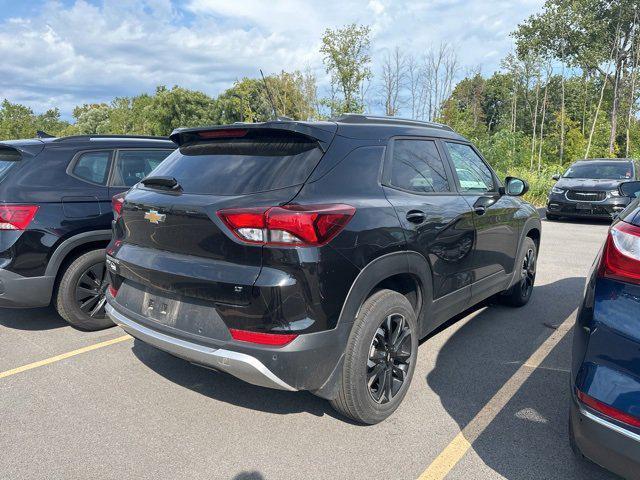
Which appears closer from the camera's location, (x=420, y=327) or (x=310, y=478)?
(x=310, y=478)

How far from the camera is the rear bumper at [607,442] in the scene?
191 centimetres

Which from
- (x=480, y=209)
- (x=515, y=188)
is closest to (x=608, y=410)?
(x=480, y=209)

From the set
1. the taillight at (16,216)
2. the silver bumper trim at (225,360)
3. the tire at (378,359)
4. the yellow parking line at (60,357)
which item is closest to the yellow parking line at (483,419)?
the tire at (378,359)

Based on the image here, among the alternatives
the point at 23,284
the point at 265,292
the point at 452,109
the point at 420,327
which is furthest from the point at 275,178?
the point at 452,109

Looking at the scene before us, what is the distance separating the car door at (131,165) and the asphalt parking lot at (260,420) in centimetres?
144

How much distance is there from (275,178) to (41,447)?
2013 mm

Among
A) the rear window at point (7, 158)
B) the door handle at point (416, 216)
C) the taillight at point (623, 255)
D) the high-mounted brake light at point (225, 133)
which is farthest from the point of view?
the rear window at point (7, 158)

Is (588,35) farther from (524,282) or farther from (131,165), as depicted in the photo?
(131,165)

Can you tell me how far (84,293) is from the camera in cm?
435

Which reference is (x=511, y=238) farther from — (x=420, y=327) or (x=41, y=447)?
(x=41, y=447)

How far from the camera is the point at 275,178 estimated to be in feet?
8.60

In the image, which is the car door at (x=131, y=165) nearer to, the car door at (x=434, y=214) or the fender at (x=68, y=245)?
the fender at (x=68, y=245)

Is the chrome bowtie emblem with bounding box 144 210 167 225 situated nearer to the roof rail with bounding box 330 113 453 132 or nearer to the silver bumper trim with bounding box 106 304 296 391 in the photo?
the silver bumper trim with bounding box 106 304 296 391

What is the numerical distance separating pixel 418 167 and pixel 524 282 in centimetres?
255
